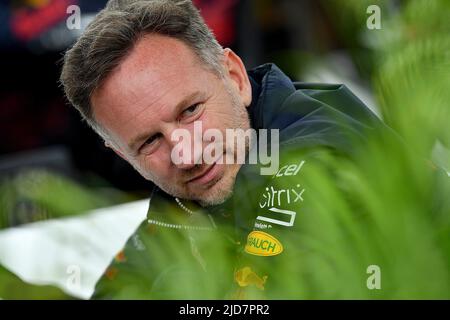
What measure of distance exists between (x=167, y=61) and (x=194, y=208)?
0.34 meters

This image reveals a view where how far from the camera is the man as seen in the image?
5.72ft

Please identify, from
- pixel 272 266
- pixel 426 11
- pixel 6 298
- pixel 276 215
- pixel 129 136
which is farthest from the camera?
pixel 129 136

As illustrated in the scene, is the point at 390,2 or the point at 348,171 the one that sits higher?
the point at 390,2

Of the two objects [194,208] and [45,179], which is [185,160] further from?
[45,179]

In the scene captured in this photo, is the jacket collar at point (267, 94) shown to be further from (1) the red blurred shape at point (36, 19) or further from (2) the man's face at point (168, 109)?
(1) the red blurred shape at point (36, 19)

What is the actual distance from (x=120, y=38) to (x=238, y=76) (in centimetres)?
34

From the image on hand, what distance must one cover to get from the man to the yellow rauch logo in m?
0.01

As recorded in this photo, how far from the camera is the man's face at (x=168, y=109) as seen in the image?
75.4 inches

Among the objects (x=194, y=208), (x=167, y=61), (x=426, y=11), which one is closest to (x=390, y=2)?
(x=426, y=11)

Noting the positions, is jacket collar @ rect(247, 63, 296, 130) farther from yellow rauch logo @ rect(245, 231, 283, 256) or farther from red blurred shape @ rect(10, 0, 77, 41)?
red blurred shape @ rect(10, 0, 77, 41)

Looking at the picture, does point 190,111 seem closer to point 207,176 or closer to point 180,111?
point 180,111

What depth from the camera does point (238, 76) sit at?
2115 millimetres

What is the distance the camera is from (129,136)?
2004 mm
